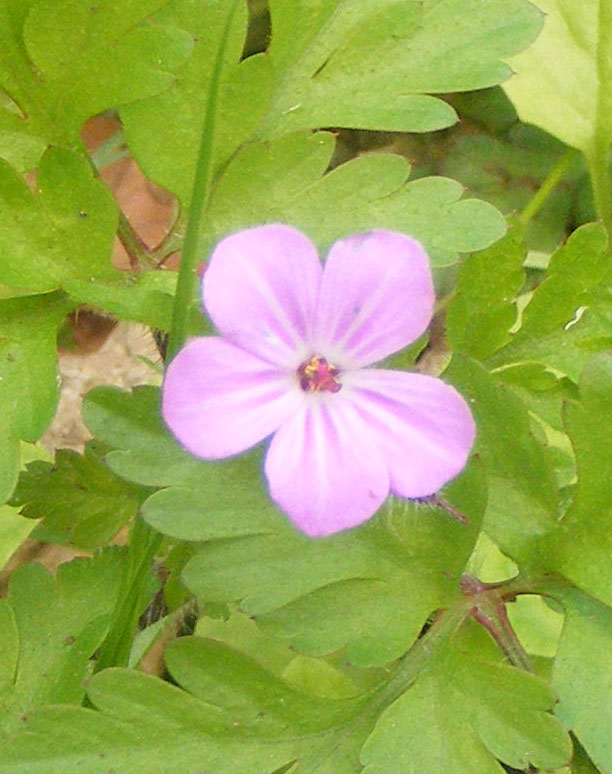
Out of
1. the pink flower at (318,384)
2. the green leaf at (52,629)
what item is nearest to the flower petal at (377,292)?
the pink flower at (318,384)

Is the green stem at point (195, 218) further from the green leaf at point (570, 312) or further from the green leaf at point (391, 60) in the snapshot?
the green leaf at point (570, 312)

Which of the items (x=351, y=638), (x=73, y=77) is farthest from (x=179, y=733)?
(x=73, y=77)

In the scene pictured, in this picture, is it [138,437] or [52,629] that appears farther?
[52,629]

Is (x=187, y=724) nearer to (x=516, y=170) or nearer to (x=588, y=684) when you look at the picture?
(x=588, y=684)

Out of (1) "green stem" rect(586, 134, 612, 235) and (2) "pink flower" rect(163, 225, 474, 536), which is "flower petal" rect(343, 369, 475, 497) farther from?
(1) "green stem" rect(586, 134, 612, 235)

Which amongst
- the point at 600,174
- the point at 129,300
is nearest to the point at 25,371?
the point at 129,300
